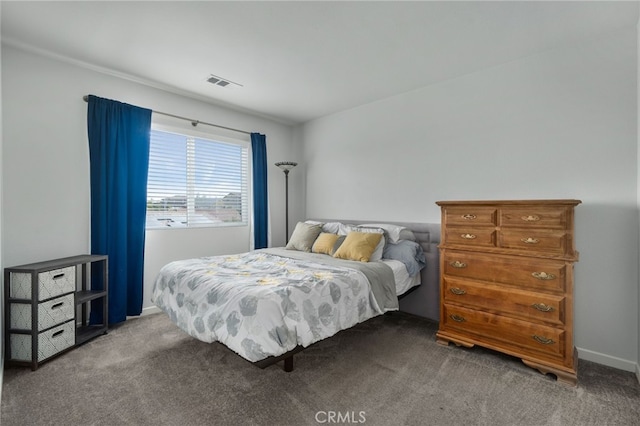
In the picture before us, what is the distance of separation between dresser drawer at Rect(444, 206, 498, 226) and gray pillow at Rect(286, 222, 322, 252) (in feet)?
5.50

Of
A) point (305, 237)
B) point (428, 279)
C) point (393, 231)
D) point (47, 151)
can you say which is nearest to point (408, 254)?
point (393, 231)

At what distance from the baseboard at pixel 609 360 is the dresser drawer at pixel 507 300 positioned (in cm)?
70

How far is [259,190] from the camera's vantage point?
4.46 meters

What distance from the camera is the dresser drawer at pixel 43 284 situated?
2.35 m

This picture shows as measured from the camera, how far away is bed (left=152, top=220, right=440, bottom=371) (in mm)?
1884

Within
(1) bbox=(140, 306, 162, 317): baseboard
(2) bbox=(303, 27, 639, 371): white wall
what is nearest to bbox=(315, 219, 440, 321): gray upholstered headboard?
(2) bbox=(303, 27, 639, 371): white wall

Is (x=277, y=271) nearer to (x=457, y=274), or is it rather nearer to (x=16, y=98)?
(x=457, y=274)

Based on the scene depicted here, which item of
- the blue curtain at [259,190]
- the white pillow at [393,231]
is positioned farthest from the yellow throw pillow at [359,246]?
the blue curtain at [259,190]

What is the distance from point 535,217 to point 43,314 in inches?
154

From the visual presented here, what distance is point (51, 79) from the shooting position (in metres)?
2.83

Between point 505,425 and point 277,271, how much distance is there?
184 centimetres

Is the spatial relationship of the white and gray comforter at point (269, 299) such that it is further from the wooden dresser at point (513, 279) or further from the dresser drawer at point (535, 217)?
the dresser drawer at point (535, 217)

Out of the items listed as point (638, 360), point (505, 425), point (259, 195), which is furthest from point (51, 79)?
point (638, 360)

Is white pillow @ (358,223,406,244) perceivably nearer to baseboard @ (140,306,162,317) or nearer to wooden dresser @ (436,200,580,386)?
wooden dresser @ (436,200,580,386)
